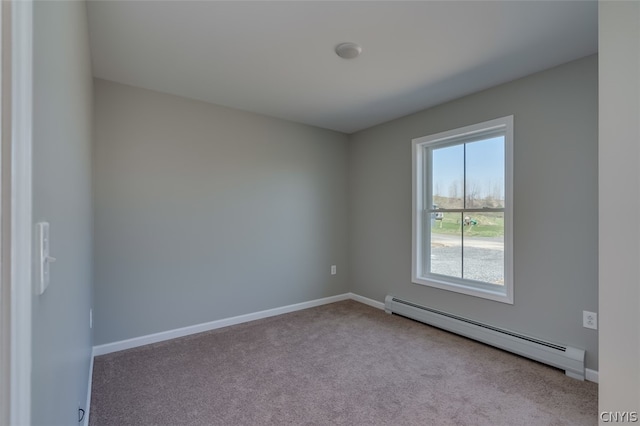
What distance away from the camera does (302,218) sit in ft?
13.4

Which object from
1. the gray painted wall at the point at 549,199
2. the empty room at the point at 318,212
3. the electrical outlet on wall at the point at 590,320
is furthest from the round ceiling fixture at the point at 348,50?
the electrical outlet on wall at the point at 590,320

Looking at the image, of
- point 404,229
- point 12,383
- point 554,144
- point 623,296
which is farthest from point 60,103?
point 404,229

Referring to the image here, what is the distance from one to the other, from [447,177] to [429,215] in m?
0.48

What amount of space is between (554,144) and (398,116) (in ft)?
5.51

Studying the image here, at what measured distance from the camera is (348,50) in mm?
2289

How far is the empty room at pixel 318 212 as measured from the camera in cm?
122

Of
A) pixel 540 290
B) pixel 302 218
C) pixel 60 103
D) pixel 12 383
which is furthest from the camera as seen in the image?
pixel 302 218

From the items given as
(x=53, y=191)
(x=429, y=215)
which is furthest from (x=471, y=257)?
(x=53, y=191)

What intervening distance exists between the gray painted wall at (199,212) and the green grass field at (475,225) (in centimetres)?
152

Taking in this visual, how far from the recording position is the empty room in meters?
1.22

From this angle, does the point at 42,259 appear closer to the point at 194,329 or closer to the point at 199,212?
the point at 199,212

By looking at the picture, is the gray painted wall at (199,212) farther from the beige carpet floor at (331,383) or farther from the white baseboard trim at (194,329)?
the beige carpet floor at (331,383)

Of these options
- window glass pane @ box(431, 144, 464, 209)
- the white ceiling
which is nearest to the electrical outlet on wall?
window glass pane @ box(431, 144, 464, 209)

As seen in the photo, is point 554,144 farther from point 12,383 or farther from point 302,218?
point 12,383
